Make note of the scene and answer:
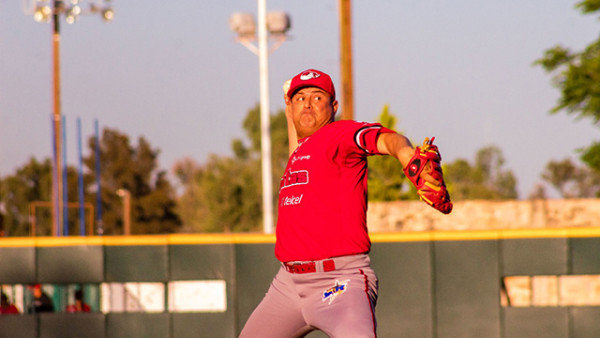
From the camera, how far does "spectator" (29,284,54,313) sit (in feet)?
31.1

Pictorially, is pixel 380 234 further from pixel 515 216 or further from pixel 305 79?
pixel 515 216

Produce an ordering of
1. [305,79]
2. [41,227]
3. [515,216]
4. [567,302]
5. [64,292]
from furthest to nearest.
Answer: [41,227], [515,216], [64,292], [567,302], [305,79]

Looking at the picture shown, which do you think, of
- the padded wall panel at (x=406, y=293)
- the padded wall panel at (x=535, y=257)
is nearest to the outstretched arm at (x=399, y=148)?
the padded wall panel at (x=406, y=293)

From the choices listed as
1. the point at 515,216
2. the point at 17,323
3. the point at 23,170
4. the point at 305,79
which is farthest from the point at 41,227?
the point at 305,79

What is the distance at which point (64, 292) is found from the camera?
948 cm

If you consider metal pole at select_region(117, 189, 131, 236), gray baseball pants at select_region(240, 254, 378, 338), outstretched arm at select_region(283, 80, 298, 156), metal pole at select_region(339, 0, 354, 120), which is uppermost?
metal pole at select_region(339, 0, 354, 120)

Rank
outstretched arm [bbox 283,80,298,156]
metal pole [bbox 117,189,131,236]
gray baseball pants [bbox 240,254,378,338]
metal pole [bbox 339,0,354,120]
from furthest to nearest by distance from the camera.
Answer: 1. metal pole [bbox 117,189,131,236]
2. metal pole [bbox 339,0,354,120]
3. outstretched arm [bbox 283,80,298,156]
4. gray baseball pants [bbox 240,254,378,338]

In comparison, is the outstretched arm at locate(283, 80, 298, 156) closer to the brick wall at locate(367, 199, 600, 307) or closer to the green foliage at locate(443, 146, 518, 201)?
the brick wall at locate(367, 199, 600, 307)

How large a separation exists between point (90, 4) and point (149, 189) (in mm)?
32569

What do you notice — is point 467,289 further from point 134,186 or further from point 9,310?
point 134,186

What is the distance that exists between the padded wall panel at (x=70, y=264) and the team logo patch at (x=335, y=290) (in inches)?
220

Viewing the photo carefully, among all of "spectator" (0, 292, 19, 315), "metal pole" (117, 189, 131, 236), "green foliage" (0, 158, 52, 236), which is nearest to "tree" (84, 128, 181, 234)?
"metal pole" (117, 189, 131, 236)

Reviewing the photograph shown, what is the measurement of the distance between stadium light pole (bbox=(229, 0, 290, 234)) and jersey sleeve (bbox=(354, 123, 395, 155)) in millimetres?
16744

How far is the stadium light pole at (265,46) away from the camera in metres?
21.1
